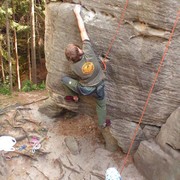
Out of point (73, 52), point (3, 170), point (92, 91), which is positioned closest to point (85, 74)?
point (92, 91)

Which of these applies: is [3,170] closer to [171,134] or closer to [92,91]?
[92,91]

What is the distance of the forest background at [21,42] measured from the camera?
12641 millimetres

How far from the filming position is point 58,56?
5.86 meters

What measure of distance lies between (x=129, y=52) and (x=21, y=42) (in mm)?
13158

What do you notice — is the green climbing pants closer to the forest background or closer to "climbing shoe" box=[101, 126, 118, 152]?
"climbing shoe" box=[101, 126, 118, 152]

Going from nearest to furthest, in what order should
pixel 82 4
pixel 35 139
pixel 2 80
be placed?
pixel 82 4
pixel 35 139
pixel 2 80

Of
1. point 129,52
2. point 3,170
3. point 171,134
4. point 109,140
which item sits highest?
point 129,52

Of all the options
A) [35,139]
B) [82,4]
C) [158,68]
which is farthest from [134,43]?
[35,139]

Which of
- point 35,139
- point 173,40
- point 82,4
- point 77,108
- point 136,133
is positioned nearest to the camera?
point 173,40

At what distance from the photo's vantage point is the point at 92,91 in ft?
17.6

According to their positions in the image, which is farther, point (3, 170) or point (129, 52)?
point (3, 170)

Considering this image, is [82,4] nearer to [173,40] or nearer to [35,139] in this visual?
[173,40]

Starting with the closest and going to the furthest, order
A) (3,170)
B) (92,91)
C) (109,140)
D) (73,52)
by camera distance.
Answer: (73,52)
(92,91)
(3,170)
(109,140)

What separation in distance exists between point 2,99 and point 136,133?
4587 mm
